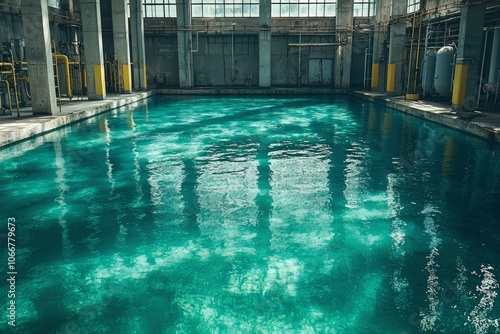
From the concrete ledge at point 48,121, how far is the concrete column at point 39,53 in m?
0.72

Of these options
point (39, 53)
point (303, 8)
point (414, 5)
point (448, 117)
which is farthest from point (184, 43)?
point (448, 117)

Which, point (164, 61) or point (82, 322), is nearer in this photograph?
point (82, 322)

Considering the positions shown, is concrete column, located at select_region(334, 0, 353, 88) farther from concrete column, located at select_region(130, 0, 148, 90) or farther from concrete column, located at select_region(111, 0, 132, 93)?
concrete column, located at select_region(111, 0, 132, 93)

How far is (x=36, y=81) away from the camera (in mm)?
15812

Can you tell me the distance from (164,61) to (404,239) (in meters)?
29.4

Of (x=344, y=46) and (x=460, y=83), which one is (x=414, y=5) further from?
(x=460, y=83)

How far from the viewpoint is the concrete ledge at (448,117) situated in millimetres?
13180

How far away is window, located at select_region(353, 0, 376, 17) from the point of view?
32031 millimetres

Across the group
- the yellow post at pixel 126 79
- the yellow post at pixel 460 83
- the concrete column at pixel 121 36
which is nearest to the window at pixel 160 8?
the concrete column at pixel 121 36

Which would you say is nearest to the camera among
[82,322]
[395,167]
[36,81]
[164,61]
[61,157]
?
[82,322]

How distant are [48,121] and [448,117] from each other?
48.4ft

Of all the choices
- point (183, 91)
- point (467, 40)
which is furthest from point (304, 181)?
point (183, 91)

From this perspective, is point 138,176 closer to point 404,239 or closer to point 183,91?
point 404,239

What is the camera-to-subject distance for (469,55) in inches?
649
